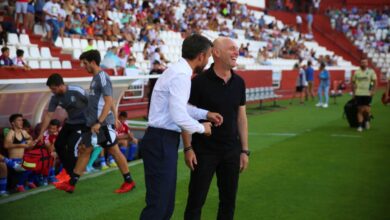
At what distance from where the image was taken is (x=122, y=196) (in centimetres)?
761

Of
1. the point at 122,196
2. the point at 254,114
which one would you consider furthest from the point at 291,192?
the point at 254,114

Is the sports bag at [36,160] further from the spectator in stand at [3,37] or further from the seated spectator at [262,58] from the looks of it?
the seated spectator at [262,58]

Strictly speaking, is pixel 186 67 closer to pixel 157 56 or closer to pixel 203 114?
pixel 203 114

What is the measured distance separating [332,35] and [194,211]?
4460 cm

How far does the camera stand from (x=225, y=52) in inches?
198

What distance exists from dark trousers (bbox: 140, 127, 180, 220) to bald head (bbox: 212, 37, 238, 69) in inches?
31.6

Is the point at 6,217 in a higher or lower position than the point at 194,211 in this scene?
lower

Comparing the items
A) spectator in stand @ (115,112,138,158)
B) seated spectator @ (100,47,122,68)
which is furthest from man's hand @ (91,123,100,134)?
seated spectator @ (100,47,122,68)

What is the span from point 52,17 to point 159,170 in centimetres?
1414

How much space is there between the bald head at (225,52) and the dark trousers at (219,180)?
0.83 m

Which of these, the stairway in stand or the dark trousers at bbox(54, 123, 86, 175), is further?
the stairway in stand

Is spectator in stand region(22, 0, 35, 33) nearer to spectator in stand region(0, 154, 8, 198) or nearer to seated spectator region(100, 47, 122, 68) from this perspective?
seated spectator region(100, 47, 122, 68)

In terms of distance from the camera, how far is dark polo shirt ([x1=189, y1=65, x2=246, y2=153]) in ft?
16.7

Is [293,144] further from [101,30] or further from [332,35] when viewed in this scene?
[332,35]
